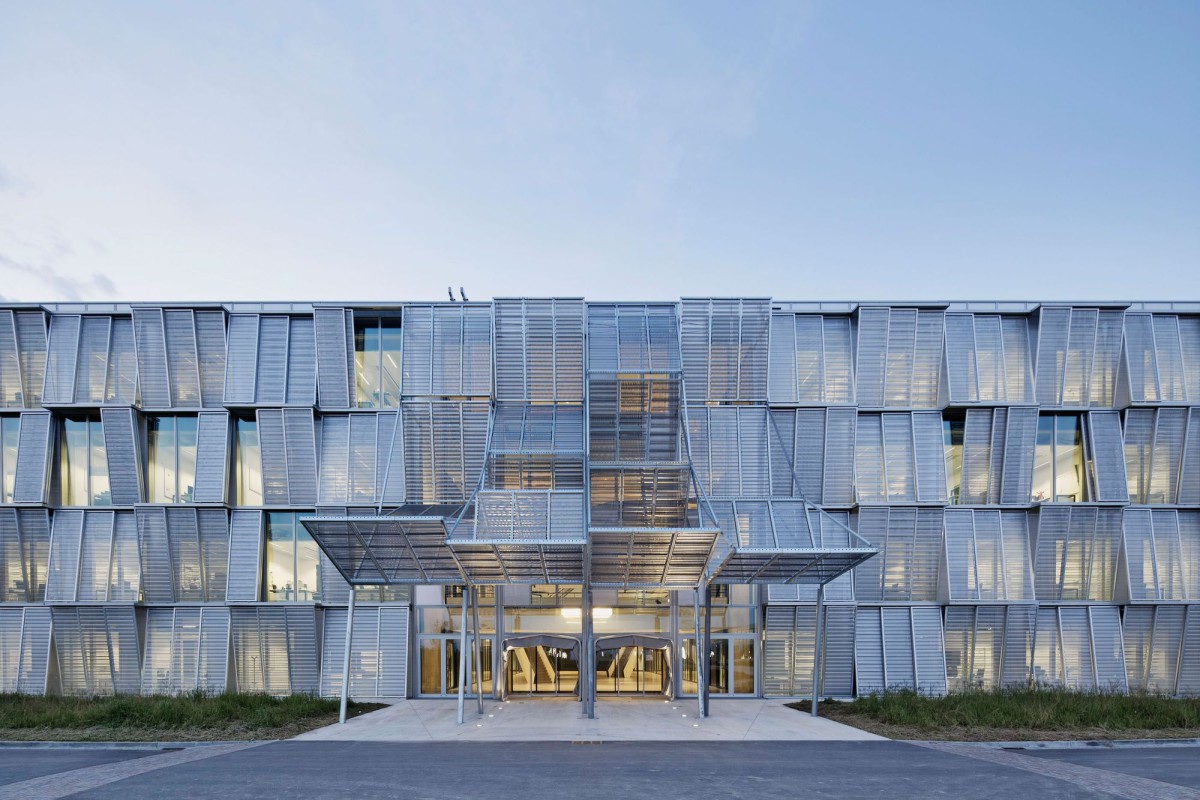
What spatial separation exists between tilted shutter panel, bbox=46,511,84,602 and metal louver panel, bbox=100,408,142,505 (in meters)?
1.77

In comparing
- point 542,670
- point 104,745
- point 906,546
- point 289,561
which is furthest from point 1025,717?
point 104,745

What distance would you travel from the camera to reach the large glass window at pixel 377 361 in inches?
1038

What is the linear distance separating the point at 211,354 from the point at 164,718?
12.1 m

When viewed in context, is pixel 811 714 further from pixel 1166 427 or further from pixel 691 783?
pixel 1166 427

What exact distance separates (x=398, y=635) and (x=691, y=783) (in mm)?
13999

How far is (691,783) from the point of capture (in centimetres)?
1438

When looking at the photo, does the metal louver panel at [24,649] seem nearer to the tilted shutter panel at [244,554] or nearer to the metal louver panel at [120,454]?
the metal louver panel at [120,454]

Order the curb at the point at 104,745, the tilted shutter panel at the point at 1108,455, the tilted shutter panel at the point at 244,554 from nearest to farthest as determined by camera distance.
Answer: the curb at the point at 104,745 → the tilted shutter panel at the point at 244,554 → the tilted shutter panel at the point at 1108,455

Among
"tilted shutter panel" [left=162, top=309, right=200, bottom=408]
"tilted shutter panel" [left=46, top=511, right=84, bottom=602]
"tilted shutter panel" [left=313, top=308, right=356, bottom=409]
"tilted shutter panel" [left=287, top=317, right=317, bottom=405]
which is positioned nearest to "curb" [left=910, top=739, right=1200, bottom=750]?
"tilted shutter panel" [left=313, top=308, right=356, bottom=409]

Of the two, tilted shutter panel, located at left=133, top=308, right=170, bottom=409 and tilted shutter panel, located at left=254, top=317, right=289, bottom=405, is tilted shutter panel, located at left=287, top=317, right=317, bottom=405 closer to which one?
tilted shutter panel, located at left=254, top=317, right=289, bottom=405

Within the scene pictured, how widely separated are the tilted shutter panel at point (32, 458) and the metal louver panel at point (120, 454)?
223cm

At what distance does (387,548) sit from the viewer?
68.2 ft

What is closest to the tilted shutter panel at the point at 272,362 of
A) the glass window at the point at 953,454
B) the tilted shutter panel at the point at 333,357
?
the tilted shutter panel at the point at 333,357

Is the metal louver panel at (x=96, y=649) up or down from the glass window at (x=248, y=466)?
down
